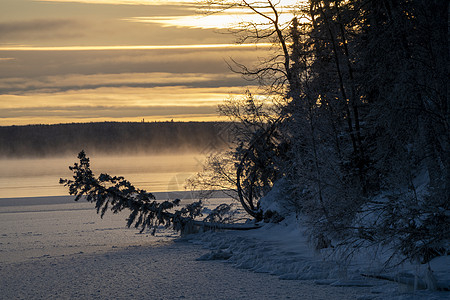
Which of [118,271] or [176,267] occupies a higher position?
[118,271]

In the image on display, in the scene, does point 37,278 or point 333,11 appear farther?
point 333,11

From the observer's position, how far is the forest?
10914 mm

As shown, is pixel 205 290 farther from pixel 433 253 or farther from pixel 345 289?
pixel 433 253

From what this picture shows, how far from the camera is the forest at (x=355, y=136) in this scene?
10.9 metres

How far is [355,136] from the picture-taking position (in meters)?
15.1

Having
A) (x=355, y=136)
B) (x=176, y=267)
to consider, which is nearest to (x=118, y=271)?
(x=176, y=267)

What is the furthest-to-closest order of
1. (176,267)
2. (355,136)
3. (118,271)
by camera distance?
(355,136)
(176,267)
(118,271)

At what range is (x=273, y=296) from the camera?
10.1 m

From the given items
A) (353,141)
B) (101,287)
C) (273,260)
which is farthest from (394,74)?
(101,287)

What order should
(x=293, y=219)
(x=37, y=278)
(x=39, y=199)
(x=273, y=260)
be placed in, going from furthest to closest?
(x=39, y=199), (x=293, y=219), (x=273, y=260), (x=37, y=278)

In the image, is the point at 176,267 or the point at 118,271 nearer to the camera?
the point at 118,271

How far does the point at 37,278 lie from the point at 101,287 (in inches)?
66.2

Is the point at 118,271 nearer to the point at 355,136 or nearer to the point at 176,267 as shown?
the point at 176,267

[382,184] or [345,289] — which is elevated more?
[382,184]
